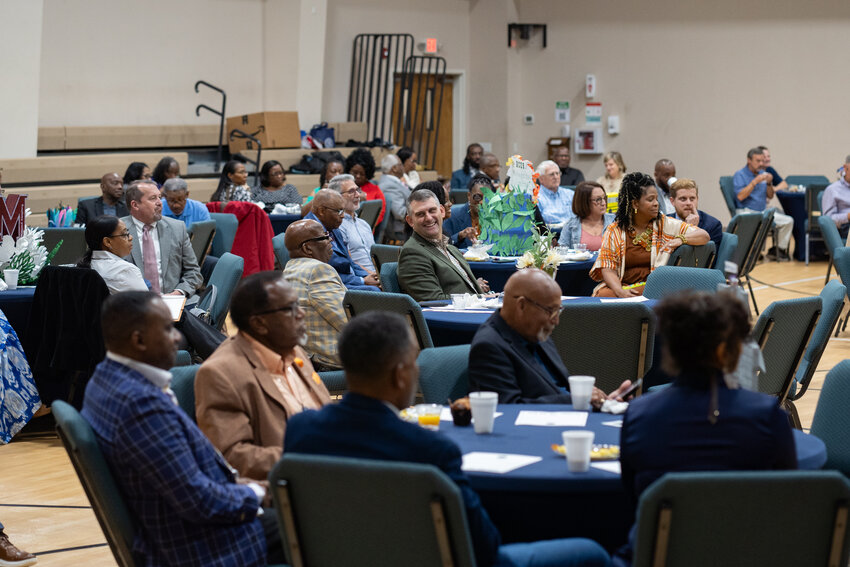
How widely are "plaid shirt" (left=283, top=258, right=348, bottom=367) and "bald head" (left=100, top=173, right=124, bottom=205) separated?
4.35 meters

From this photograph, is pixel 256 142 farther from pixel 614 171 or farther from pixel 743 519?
pixel 743 519

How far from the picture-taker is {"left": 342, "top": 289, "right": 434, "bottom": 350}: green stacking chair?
180 inches

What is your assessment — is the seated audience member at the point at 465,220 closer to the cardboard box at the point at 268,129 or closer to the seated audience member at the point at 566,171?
the cardboard box at the point at 268,129

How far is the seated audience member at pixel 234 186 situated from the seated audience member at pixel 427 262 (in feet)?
15.4

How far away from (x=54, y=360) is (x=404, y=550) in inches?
146

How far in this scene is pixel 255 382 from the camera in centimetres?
297

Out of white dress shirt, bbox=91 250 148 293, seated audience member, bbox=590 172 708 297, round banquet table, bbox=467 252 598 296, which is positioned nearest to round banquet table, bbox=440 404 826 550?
white dress shirt, bbox=91 250 148 293

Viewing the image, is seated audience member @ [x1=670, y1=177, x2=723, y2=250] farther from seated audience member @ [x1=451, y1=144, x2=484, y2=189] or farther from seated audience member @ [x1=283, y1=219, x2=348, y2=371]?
seated audience member @ [x1=451, y1=144, x2=484, y2=189]

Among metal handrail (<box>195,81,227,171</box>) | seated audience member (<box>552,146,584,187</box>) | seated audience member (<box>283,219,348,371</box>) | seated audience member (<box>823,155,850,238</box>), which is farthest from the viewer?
seated audience member (<box>552,146,584,187</box>)

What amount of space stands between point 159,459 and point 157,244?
4.35 metres

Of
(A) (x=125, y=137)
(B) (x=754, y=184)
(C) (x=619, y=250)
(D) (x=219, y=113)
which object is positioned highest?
(D) (x=219, y=113)

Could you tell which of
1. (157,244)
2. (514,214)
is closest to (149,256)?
(157,244)

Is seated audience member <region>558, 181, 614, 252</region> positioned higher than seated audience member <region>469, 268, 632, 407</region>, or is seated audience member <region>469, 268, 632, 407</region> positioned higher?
seated audience member <region>558, 181, 614, 252</region>

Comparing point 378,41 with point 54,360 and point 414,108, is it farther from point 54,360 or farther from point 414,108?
point 54,360
